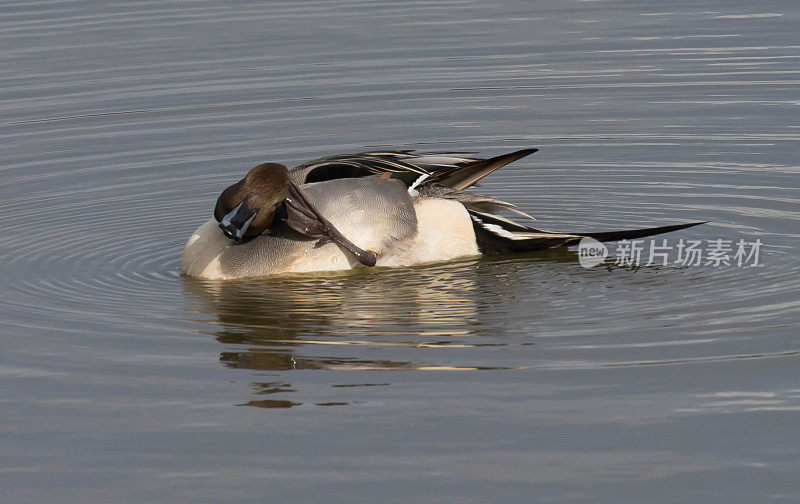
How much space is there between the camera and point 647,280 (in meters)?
8.22

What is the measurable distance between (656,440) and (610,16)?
410 inches

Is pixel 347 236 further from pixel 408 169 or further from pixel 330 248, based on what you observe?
pixel 408 169

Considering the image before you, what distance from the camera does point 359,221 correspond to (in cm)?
862

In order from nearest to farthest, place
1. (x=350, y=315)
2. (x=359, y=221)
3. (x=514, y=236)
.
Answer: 1. (x=350, y=315)
2. (x=359, y=221)
3. (x=514, y=236)

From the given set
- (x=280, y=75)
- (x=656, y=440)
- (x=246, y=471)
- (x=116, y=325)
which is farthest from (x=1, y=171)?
(x=656, y=440)

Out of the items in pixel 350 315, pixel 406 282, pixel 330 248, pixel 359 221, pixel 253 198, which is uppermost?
pixel 253 198

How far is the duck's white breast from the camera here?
868 cm

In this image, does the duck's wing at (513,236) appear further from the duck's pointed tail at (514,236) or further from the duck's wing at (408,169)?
the duck's wing at (408,169)

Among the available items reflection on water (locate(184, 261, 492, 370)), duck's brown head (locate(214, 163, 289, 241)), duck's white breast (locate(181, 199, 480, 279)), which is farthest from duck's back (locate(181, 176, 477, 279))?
duck's brown head (locate(214, 163, 289, 241))

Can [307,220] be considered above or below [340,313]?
above

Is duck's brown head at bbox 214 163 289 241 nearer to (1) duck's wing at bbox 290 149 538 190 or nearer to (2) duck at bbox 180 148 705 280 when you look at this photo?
(2) duck at bbox 180 148 705 280

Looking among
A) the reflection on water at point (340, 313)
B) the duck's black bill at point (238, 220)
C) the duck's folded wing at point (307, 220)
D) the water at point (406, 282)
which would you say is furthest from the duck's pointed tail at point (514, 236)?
the duck's black bill at point (238, 220)

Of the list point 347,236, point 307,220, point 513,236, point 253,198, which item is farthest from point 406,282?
point 253,198

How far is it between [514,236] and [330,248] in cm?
119
